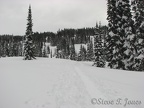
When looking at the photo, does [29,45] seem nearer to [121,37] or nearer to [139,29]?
[121,37]

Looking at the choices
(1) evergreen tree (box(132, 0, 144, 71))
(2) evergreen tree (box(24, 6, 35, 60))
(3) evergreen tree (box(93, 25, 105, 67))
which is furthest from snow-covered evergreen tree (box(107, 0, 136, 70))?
(2) evergreen tree (box(24, 6, 35, 60))

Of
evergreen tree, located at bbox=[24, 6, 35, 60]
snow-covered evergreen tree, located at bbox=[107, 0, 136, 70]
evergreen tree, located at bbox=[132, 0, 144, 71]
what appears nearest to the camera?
evergreen tree, located at bbox=[132, 0, 144, 71]

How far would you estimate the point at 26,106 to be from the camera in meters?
6.05

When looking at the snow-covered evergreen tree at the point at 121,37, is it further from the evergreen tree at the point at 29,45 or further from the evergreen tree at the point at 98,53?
the evergreen tree at the point at 29,45

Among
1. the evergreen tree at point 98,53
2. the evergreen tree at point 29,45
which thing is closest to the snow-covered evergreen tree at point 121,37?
the evergreen tree at point 98,53

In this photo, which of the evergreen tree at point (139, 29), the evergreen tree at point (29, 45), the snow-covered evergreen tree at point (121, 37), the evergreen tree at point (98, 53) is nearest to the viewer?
the evergreen tree at point (139, 29)

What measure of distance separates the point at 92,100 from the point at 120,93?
2166 mm

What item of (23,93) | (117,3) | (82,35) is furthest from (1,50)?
(82,35)

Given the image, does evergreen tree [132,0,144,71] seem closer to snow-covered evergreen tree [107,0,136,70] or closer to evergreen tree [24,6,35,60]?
snow-covered evergreen tree [107,0,136,70]

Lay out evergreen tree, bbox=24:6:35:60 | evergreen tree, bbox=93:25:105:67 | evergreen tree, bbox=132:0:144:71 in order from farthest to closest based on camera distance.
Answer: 1. evergreen tree, bbox=24:6:35:60
2. evergreen tree, bbox=93:25:105:67
3. evergreen tree, bbox=132:0:144:71

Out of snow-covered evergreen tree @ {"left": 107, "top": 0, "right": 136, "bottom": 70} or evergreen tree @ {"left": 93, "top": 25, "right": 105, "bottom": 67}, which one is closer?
snow-covered evergreen tree @ {"left": 107, "top": 0, "right": 136, "bottom": 70}

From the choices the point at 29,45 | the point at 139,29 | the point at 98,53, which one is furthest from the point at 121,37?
the point at 29,45

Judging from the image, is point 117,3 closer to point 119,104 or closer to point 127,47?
point 127,47

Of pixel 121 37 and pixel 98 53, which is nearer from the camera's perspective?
pixel 121 37
